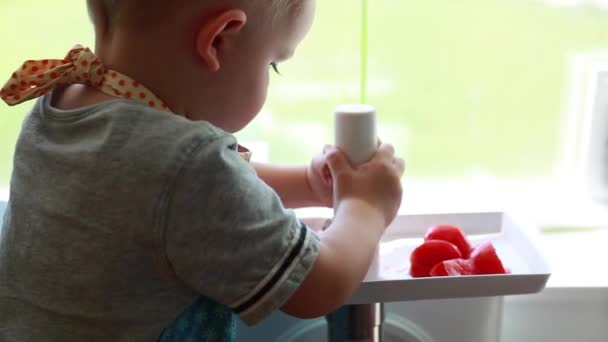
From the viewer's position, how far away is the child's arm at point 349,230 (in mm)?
555

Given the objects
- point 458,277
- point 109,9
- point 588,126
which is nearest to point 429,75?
point 588,126

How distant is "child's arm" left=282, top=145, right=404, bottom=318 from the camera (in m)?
0.55

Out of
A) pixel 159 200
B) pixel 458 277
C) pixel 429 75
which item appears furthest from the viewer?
pixel 429 75

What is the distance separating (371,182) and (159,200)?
0.21 metres

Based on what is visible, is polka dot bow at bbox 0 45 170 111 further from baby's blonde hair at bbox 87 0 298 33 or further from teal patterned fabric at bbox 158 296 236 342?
teal patterned fabric at bbox 158 296 236 342

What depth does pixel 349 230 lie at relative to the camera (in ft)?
1.96

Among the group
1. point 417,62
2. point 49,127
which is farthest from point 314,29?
point 49,127

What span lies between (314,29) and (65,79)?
352 millimetres

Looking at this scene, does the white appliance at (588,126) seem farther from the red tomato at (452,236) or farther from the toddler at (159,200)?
the toddler at (159,200)

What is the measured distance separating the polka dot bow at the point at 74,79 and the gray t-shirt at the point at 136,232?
2 centimetres

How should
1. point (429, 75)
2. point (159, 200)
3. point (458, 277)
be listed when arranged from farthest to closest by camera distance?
point (429, 75) < point (458, 277) < point (159, 200)

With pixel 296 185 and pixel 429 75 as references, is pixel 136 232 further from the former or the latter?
pixel 429 75

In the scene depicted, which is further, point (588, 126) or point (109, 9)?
point (588, 126)

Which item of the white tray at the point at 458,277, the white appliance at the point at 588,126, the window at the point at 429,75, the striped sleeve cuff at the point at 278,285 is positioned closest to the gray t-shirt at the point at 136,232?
the striped sleeve cuff at the point at 278,285
